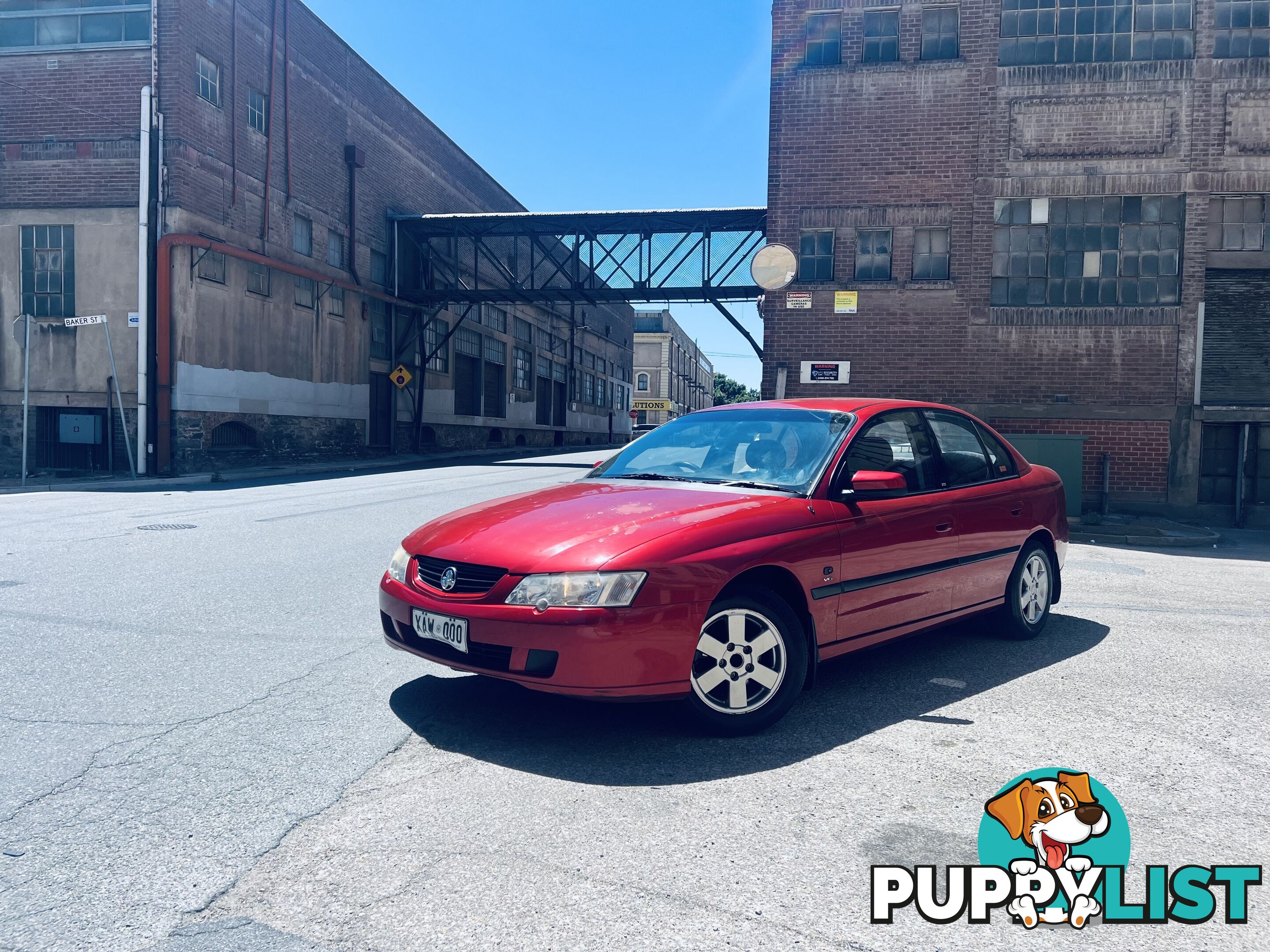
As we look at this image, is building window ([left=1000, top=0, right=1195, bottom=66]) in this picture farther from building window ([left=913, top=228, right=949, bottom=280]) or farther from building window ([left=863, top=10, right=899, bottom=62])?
building window ([left=913, top=228, right=949, bottom=280])

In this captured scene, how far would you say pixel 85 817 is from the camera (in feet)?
9.83

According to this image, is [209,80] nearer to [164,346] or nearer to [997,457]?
[164,346]

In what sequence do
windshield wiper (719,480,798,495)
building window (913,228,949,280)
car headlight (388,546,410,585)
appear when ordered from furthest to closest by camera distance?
building window (913,228,949,280) < windshield wiper (719,480,798,495) < car headlight (388,546,410,585)

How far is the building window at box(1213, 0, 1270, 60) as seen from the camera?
48.4ft

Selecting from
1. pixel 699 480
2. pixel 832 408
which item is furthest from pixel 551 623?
pixel 832 408

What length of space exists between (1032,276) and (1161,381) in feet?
8.75

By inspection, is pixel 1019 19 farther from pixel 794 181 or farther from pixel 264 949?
pixel 264 949

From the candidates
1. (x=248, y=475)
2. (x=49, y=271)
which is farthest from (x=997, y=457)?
(x=49, y=271)

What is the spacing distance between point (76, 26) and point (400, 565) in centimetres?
2258

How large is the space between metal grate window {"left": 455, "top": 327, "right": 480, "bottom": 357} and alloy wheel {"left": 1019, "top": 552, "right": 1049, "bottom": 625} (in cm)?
3132

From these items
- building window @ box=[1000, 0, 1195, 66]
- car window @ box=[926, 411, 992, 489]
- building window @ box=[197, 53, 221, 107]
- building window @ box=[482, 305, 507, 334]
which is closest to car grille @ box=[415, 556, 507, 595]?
car window @ box=[926, 411, 992, 489]

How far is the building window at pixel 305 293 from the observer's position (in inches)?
986

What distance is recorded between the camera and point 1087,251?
1526 centimetres

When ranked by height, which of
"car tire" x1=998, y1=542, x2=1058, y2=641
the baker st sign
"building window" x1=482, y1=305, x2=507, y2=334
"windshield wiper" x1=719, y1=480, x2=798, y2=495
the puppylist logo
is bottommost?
the puppylist logo
